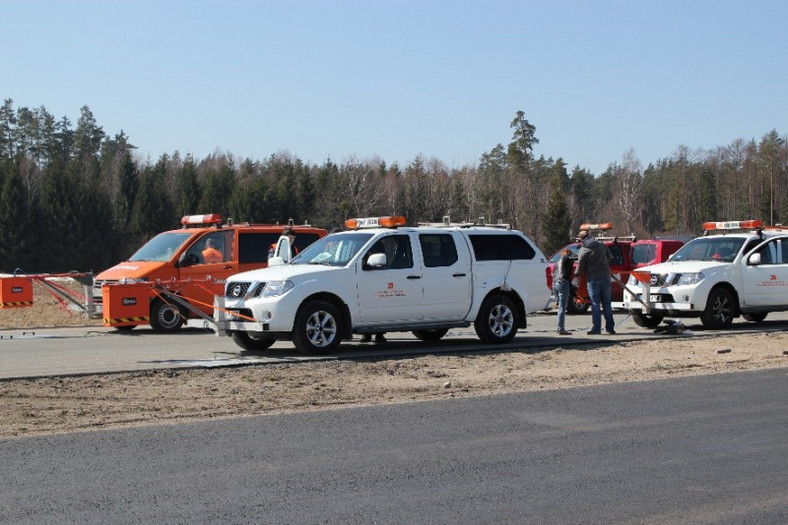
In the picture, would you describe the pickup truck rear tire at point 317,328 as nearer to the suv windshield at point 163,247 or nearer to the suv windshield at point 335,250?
the suv windshield at point 335,250

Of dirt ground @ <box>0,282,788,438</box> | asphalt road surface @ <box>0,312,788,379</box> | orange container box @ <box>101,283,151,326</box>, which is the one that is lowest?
dirt ground @ <box>0,282,788,438</box>

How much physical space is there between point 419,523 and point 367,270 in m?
9.46

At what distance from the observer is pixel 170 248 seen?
20.8 metres

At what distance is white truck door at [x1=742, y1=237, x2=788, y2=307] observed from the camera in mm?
20031

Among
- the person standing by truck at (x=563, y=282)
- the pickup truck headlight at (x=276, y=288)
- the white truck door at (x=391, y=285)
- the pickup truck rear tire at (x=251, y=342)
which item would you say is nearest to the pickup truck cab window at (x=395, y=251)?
the white truck door at (x=391, y=285)

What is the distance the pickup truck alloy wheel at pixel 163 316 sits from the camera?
19.8 metres

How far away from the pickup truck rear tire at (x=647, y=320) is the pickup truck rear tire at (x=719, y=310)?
2.88 ft

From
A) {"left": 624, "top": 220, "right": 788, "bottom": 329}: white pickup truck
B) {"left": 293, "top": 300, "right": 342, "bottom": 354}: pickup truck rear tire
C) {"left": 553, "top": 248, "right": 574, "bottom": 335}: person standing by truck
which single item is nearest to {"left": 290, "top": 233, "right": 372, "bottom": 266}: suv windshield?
{"left": 293, "top": 300, "right": 342, "bottom": 354}: pickup truck rear tire

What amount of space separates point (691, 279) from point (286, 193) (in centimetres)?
7349

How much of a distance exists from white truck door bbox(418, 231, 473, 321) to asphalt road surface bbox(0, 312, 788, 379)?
0.62 m

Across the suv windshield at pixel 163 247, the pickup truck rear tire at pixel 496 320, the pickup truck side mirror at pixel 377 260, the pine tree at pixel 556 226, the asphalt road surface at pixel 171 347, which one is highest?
the pine tree at pixel 556 226

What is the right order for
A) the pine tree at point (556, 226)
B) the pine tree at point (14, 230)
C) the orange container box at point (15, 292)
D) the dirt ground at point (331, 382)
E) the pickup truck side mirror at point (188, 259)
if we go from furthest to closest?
the pine tree at point (556, 226), the pine tree at point (14, 230), the orange container box at point (15, 292), the pickup truck side mirror at point (188, 259), the dirt ground at point (331, 382)

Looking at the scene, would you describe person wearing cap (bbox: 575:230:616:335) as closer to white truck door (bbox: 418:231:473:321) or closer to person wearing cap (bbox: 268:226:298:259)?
white truck door (bbox: 418:231:473:321)

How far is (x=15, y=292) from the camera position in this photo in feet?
68.2
